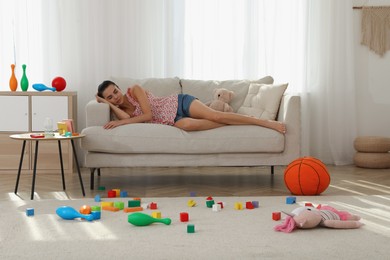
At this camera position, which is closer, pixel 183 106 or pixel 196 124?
pixel 196 124

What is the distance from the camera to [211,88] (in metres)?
5.11

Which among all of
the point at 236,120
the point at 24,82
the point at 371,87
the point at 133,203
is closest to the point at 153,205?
the point at 133,203

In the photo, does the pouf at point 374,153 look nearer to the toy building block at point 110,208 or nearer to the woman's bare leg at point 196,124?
the woman's bare leg at point 196,124

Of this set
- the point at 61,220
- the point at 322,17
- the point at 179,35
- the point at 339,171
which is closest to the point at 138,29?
the point at 179,35

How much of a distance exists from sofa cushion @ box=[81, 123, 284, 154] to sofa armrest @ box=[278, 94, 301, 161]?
0.22 ft

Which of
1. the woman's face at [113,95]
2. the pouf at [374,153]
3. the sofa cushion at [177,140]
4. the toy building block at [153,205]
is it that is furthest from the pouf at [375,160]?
the toy building block at [153,205]

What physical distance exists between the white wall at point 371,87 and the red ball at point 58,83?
114 inches

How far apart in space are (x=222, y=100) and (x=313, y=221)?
212cm

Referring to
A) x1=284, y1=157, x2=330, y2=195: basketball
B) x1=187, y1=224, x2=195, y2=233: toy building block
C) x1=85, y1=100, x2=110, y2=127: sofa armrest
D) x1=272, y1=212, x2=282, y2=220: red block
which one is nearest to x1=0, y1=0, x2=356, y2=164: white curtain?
x1=85, y1=100, x2=110, y2=127: sofa armrest

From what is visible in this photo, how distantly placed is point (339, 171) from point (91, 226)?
3053mm

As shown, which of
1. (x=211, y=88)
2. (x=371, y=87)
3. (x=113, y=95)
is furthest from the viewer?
(x=371, y=87)

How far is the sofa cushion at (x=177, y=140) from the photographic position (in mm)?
4316

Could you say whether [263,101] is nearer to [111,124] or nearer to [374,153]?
[111,124]

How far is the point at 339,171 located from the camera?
5480 millimetres
